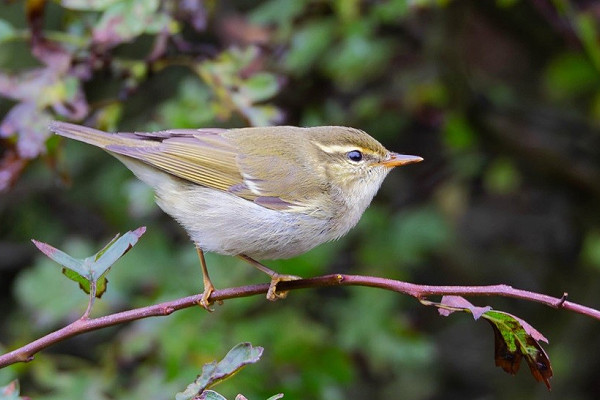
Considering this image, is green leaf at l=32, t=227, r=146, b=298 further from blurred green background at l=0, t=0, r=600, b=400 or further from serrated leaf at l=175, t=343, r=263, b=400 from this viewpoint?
blurred green background at l=0, t=0, r=600, b=400

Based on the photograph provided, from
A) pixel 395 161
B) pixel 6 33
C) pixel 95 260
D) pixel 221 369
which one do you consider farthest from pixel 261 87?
pixel 221 369

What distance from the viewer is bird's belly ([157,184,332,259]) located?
298 cm

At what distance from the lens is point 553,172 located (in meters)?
4.61

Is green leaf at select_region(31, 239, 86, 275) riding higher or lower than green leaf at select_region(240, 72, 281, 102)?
lower

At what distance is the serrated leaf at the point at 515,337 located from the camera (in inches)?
80.5

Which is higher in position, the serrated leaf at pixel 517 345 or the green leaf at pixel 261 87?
the serrated leaf at pixel 517 345

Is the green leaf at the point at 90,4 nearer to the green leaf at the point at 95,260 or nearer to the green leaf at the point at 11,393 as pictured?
the green leaf at the point at 95,260

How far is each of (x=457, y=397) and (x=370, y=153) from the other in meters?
2.64

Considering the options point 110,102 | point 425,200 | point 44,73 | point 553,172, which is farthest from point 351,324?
point 44,73

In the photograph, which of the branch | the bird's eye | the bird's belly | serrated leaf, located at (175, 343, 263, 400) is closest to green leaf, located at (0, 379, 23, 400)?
the branch

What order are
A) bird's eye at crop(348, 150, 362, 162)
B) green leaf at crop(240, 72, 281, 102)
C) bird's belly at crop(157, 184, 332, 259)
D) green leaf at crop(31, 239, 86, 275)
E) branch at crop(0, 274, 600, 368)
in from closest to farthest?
branch at crop(0, 274, 600, 368)
green leaf at crop(31, 239, 86, 275)
bird's belly at crop(157, 184, 332, 259)
green leaf at crop(240, 72, 281, 102)
bird's eye at crop(348, 150, 362, 162)

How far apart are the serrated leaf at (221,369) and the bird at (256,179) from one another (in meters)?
0.78

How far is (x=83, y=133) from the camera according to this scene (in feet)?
10.0

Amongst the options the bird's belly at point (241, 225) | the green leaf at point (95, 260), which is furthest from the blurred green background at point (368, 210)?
the green leaf at point (95, 260)
